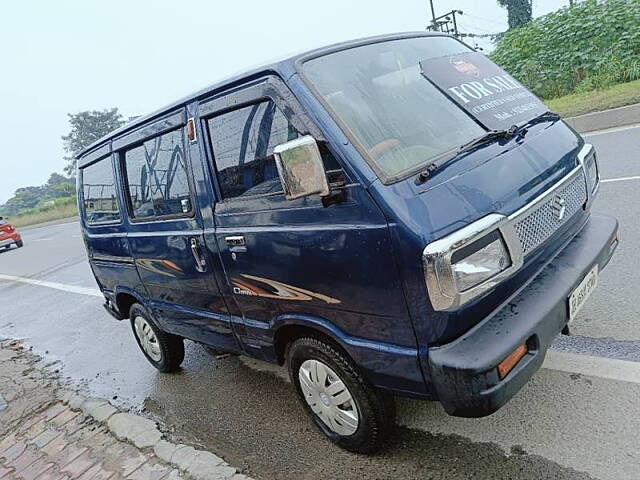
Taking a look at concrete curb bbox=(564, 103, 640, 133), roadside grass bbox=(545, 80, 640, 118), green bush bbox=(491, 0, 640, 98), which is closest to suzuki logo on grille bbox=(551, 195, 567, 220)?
roadside grass bbox=(545, 80, 640, 118)

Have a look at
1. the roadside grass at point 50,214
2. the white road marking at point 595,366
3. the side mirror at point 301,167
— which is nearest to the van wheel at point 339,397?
the side mirror at point 301,167

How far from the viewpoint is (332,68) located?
8.33 feet

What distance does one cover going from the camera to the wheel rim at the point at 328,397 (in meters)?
2.62

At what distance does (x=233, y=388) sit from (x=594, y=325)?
265 centimetres

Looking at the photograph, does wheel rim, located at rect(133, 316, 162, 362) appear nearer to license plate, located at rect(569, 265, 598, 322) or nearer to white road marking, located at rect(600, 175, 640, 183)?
license plate, located at rect(569, 265, 598, 322)

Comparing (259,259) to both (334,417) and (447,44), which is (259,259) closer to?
(334,417)

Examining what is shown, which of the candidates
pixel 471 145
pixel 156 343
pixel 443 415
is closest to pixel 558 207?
pixel 471 145

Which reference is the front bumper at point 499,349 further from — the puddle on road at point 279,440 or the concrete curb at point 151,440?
the concrete curb at point 151,440

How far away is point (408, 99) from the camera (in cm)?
260

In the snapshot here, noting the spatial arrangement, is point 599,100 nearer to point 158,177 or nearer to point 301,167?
point 158,177

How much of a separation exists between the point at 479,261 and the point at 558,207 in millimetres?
760

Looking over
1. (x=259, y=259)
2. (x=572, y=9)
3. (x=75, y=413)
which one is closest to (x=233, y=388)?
(x=75, y=413)

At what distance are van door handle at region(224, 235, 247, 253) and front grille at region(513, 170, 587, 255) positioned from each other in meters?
1.40

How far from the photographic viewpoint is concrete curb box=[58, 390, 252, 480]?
2875mm
